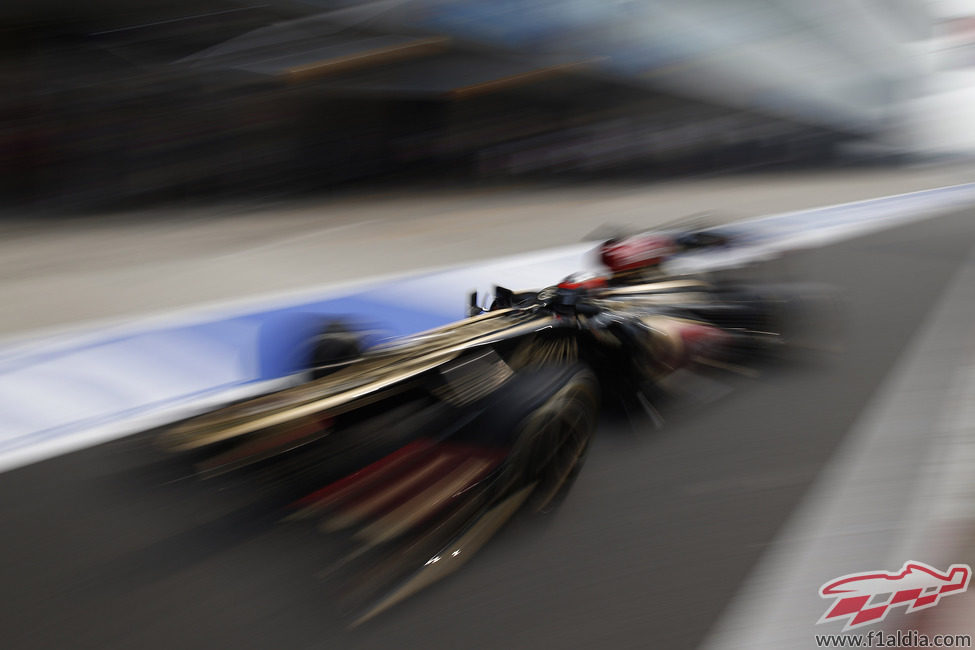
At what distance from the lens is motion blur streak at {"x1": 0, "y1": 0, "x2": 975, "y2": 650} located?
1619 mm

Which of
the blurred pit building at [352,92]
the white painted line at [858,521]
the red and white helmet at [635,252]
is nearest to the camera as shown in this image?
the white painted line at [858,521]

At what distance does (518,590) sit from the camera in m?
1.64

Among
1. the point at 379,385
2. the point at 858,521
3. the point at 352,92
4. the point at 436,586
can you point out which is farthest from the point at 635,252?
the point at 352,92

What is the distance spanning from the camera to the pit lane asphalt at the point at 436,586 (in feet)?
4.90

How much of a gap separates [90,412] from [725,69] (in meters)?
12.6

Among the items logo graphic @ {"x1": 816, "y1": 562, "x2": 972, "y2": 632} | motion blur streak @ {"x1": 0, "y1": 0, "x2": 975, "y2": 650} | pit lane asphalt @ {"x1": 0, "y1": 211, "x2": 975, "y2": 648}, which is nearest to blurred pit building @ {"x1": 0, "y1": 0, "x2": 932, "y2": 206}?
motion blur streak @ {"x1": 0, "y1": 0, "x2": 975, "y2": 650}

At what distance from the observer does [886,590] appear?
5.69ft

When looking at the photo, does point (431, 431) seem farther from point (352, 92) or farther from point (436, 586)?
point (352, 92)

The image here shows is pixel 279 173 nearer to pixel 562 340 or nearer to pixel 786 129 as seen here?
pixel 562 340

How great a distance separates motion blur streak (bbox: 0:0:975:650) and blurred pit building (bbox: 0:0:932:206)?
0.11 ft

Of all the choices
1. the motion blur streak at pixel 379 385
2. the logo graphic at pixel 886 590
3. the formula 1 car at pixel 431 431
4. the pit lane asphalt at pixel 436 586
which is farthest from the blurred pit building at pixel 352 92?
the logo graphic at pixel 886 590

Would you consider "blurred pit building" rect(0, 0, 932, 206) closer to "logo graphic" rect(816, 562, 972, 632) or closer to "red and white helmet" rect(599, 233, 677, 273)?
"red and white helmet" rect(599, 233, 677, 273)

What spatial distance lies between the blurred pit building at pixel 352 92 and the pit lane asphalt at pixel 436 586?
3.97 metres

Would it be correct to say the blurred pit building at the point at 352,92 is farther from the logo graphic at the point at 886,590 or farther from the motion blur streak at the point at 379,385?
the logo graphic at the point at 886,590
